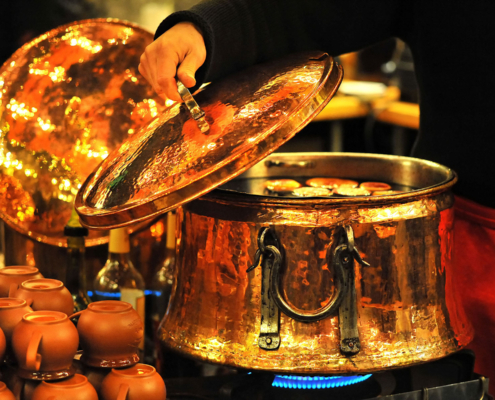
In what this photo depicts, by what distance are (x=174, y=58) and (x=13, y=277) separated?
0.47 metres

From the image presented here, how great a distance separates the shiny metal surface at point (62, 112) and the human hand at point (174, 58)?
0.52m

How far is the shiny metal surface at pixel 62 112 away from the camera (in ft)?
5.37

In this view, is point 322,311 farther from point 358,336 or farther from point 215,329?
point 215,329

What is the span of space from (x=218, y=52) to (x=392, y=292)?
1.72 feet

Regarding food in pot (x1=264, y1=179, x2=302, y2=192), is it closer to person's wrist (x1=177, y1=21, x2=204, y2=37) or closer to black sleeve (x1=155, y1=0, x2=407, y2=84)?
black sleeve (x1=155, y1=0, x2=407, y2=84)

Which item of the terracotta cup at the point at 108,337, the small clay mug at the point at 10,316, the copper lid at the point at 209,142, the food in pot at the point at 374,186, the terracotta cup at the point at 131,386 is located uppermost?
the copper lid at the point at 209,142

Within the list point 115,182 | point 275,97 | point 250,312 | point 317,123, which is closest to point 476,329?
point 250,312

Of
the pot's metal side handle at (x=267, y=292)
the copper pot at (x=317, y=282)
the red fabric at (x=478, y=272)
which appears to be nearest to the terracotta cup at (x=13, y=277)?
the copper pot at (x=317, y=282)

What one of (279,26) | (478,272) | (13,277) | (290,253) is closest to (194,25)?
(279,26)

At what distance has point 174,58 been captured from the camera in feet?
3.88

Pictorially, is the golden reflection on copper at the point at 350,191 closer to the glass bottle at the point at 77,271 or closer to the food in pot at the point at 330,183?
the food in pot at the point at 330,183

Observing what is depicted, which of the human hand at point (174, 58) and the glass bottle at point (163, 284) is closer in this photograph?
the human hand at point (174, 58)

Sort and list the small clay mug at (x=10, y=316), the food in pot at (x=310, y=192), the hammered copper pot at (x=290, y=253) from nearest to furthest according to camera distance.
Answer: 1. the small clay mug at (x=10, y=316)
2. the hammered copper pot at (x=290, y=253)
3. the food in pot at (x=310, y=192)

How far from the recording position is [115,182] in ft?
3.69
